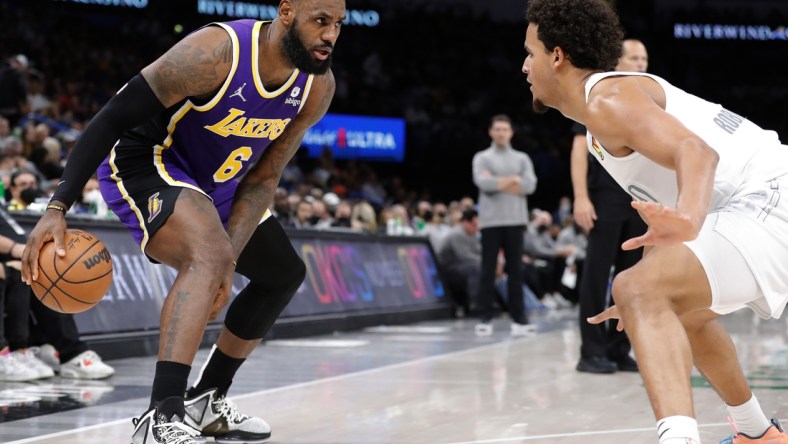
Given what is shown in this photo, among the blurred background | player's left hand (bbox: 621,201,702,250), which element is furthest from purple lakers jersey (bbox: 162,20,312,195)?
the blurred background

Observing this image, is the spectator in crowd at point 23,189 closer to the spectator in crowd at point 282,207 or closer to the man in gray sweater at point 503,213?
the spectator in crowd at point 282,207

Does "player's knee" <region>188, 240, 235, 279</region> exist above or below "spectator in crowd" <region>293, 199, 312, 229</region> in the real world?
above

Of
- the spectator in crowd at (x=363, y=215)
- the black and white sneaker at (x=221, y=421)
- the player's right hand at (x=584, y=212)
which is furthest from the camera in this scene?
the spectator in crowd at (x=363, y=215)

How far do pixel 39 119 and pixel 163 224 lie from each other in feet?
31.4

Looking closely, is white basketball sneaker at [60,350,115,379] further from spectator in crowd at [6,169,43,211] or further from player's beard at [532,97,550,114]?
player's beard at [532,97,550,114]

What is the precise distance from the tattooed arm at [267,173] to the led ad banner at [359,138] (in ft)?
55.0

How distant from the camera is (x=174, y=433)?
3.25 m

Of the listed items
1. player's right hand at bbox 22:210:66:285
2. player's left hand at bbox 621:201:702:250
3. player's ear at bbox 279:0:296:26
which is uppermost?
player's ear at bbox 279:0:296:26

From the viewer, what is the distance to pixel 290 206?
11.3 m

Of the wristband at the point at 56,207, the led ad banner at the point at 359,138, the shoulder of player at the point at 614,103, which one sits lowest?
the led ad banner at the point at 359,138

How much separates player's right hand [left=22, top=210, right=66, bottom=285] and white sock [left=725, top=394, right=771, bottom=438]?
2.33 meters

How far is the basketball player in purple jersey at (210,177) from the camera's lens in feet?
11.1

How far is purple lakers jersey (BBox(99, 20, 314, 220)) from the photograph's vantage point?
362cm

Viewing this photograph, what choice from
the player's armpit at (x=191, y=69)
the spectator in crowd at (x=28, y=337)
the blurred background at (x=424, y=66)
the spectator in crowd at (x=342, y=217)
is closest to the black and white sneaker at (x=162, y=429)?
the player's armpit at (x=191, y=69)
